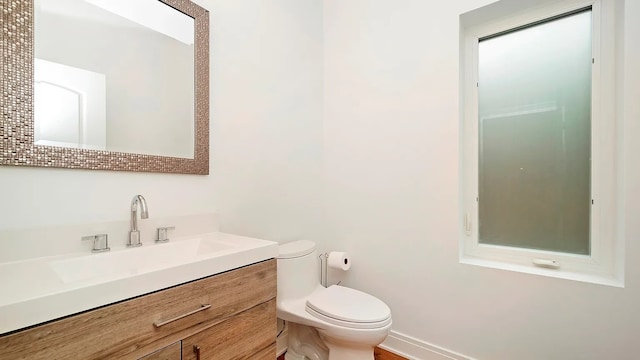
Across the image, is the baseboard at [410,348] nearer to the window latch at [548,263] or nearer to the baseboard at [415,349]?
the baseboard at [415,349]

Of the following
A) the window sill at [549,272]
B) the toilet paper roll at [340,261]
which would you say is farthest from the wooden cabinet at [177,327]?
the window sill at [549,272]

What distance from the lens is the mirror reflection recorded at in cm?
93

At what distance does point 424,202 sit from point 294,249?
0.87 m

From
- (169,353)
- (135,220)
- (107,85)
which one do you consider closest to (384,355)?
(169,353)

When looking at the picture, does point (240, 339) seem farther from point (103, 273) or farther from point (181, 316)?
point (103, 273)

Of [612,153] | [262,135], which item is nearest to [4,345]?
[262,135]

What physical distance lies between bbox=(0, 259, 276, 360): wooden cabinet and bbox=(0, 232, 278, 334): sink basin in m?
0.03

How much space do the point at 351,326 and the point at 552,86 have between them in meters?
1.70

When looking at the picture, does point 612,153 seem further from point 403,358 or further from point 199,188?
point 199,188

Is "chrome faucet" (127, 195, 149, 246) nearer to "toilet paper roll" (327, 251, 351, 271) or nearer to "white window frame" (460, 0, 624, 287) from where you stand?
"toilet paper roll" (327, 251, 351, 271)

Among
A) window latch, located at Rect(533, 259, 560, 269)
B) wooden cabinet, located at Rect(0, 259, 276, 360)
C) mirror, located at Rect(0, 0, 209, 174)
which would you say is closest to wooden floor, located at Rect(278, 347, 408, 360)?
wooden cabinet, located at Rect(0, 259, 276, 360)

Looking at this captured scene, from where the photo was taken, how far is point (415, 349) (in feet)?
5.47

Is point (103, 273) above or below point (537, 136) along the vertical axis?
below

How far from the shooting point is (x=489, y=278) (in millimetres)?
1459
